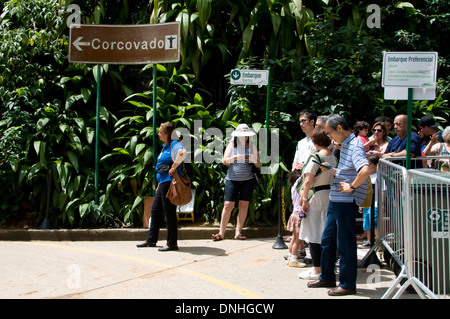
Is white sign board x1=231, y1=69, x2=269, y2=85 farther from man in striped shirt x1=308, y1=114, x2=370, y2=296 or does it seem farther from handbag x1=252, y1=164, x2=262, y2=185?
man in striped shirt x1=308, y1=114, x2=370, y2=296

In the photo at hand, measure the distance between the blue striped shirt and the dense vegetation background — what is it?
11.3 ft

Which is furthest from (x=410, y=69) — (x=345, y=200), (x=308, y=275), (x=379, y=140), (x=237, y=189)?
(x=237, y=189)

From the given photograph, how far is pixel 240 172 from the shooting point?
28.2 ft

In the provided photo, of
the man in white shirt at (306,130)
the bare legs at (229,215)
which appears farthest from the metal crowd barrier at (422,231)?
the bare legs at (229,215)

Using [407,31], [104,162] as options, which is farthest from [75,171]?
[407,31]

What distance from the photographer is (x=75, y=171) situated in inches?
394

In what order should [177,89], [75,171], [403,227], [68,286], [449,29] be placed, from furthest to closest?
[449,29] → [177,89] → [75,171] → [68,286] → [403,227]

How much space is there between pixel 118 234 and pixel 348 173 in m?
4.73

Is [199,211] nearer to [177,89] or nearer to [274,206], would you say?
[274,206]

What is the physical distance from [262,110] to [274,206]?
1.87 m

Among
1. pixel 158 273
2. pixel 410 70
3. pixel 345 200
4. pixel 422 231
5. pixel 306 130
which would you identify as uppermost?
pixel 410 70

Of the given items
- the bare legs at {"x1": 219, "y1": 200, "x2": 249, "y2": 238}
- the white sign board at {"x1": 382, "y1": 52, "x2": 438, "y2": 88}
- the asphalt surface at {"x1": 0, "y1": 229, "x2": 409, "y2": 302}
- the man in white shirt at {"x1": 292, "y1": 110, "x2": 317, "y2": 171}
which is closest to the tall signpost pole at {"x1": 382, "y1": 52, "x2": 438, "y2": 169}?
the white sign board at {"x1": 382, "y1": 52, "x2": 438, "y2": 88}

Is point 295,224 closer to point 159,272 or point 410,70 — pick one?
point 159,272

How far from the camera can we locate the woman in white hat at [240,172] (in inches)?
338
